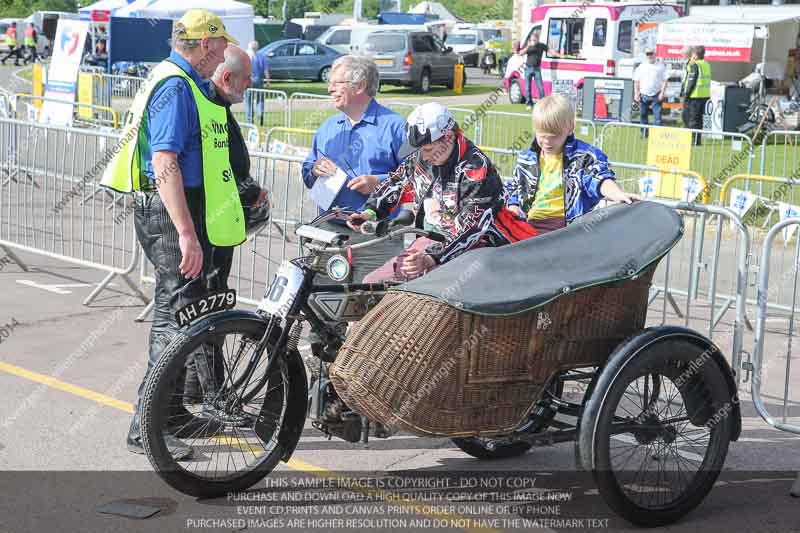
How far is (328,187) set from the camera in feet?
20.5

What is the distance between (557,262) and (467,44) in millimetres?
53216

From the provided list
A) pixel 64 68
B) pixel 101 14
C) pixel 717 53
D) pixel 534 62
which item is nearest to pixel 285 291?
pixel 64 68

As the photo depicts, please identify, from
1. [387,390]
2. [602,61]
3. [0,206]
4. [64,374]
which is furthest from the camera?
[602,61]

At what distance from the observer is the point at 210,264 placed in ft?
18.6

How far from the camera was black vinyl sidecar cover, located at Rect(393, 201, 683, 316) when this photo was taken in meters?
4.34

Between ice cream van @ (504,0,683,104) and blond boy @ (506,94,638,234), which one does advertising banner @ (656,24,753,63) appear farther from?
blond boy @ (506,94,638,234)

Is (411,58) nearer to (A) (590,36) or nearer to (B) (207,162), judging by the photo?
(A) (590,36)

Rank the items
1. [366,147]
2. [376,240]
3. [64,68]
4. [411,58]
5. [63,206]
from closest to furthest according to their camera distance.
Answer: [376,240], [366,147], [63,206], [64,68], [411,58]

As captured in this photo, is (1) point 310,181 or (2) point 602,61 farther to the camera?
(2) point 602,61

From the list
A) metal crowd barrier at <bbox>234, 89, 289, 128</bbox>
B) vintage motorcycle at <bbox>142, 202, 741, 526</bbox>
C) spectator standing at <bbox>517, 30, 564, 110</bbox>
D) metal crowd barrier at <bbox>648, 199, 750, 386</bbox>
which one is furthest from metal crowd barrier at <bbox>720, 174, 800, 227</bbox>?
spectator standing at <bbox>517, 30, 564, 110</bbox>

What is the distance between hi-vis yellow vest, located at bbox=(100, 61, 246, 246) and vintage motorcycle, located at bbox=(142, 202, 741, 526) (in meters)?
0.53

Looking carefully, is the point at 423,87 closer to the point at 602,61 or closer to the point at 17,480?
the point at 602,61

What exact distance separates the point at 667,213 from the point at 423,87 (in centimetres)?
3228

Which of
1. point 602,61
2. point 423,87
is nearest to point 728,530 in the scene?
point 602,61
